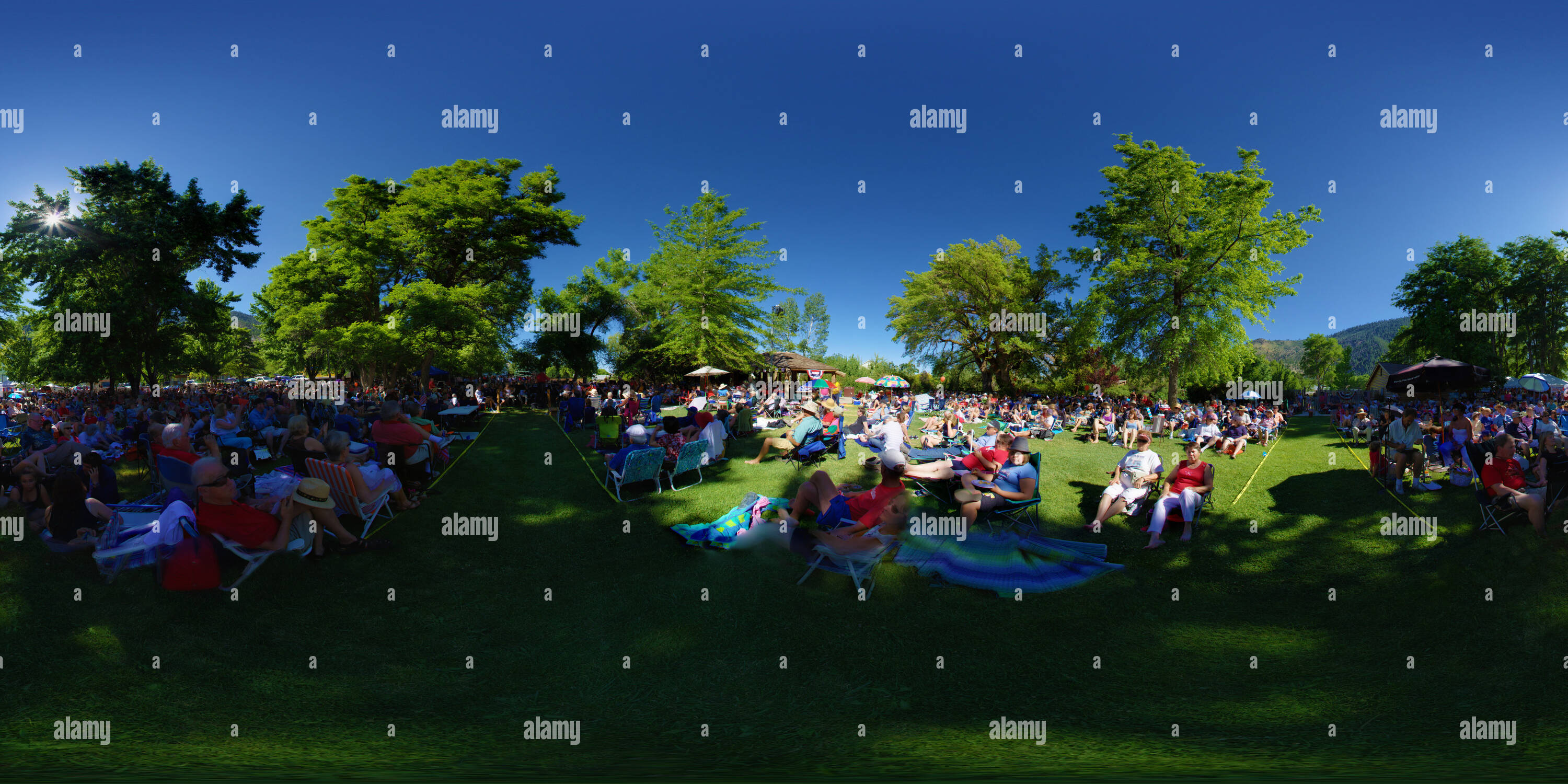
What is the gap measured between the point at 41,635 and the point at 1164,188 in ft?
105

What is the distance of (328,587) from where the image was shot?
15.6 ft

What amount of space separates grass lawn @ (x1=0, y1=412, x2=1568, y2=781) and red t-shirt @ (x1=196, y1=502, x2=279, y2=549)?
0.34 meters

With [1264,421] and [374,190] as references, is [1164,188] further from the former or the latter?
[374,190]

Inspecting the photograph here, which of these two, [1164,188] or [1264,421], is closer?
[1264,421]

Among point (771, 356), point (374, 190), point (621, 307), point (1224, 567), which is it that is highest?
point (374, 190)

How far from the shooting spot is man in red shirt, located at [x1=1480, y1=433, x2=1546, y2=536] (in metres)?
5.29

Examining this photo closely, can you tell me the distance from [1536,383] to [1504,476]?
107ft

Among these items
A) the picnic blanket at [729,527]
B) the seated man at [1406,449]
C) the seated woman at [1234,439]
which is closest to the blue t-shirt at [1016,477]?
the picnic blanket at [729,527]

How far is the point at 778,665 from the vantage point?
3688 millimetres

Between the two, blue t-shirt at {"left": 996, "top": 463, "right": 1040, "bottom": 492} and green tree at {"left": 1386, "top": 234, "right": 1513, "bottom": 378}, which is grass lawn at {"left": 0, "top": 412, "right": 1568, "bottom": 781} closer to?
blue t-shirt at {"left": 996, "top": 463, "right": 1040, "bottom": 492}

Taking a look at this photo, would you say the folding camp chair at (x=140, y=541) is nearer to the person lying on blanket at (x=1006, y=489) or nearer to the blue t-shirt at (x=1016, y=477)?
the person lying on blanket at (x=1006, y=489)

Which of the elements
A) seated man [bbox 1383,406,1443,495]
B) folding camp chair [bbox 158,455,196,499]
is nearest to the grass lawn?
folding camp chair [bbox 158,455,196,499]

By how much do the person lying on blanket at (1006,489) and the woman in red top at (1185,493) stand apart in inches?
52.5

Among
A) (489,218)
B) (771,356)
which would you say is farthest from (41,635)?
(771,356)
